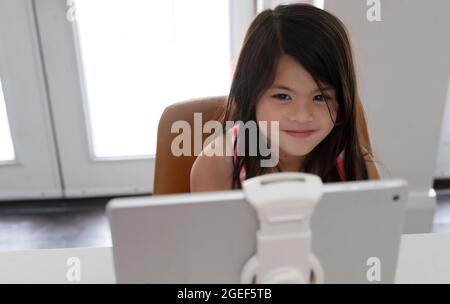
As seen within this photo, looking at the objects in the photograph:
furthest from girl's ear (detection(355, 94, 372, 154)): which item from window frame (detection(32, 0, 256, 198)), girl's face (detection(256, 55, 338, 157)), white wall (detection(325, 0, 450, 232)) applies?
window frame (detection(32, 0, 256, 198))

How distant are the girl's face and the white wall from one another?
0.73m

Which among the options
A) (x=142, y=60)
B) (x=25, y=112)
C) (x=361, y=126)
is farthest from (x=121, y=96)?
(x=361, y=126)

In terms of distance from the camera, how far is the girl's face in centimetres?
83

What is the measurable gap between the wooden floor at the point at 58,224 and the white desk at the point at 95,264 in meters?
1.11

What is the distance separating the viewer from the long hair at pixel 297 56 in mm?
825

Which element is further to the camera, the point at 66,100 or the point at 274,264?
the point at 66,100

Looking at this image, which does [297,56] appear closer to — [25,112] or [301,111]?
[301,111]

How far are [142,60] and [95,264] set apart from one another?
1.34m

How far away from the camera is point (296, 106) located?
0.86 metres
